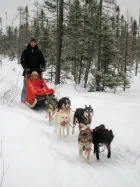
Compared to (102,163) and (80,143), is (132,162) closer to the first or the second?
(102,163)

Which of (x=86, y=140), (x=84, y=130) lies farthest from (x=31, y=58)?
(x=86, y=140)

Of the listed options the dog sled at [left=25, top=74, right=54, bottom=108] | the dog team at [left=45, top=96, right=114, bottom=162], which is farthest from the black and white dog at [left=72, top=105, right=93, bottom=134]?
the dog sled at [left=25, top=74, right=54, bottom=108]

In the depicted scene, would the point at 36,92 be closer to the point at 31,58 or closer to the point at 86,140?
the point at 31,58

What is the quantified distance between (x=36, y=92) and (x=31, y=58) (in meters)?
1.79

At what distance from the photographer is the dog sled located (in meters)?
9.45

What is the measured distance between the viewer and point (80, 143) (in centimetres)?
538

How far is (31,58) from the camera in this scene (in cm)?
1059

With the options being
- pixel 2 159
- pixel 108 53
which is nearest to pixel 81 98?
pixel 2 159

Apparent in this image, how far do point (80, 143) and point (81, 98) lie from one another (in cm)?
672

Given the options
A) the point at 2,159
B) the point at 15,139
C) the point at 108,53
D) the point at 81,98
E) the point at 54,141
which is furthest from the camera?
the point at 108,53

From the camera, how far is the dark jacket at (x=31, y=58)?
10.6 meters

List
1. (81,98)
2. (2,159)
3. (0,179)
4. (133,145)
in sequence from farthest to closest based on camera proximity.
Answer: (81,98) < (133,145) < (2,159) < (0,179)

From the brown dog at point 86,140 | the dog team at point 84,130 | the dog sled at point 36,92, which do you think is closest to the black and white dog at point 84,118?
the dog team at point 84,130

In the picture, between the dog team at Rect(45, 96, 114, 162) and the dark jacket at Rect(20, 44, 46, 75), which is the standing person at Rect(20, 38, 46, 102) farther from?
the dog team at Rect(45, 96, 114, 162)
